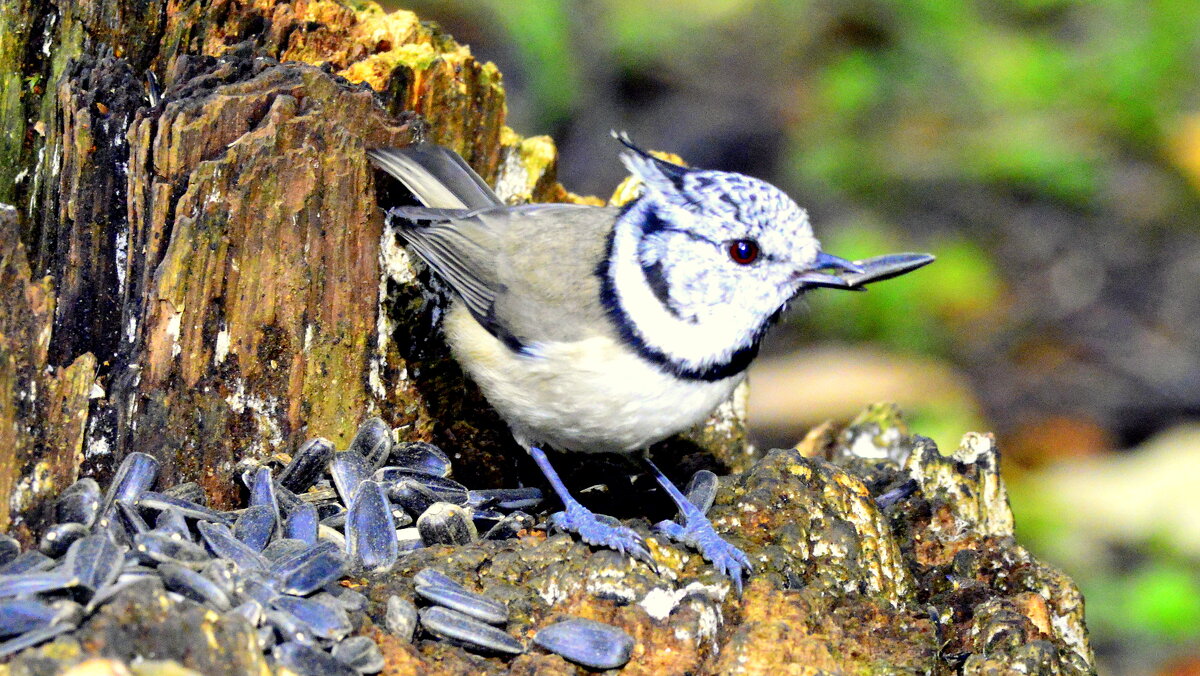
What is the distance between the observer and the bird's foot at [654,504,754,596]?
2.81 m

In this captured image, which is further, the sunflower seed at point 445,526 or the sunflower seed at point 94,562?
the sunflower seed at point 445,526

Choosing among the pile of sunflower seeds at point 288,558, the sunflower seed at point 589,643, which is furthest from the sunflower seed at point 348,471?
the sunflower seed at point 589,643

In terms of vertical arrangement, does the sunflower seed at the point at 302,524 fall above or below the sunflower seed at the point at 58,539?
below

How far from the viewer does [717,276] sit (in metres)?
3.18

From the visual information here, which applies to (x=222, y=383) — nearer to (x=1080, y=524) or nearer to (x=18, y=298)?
(x=18, y=298)

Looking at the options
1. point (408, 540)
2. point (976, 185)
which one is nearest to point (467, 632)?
point (408, 540)

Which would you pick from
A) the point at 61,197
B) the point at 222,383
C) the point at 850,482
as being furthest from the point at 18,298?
the point at 850,482

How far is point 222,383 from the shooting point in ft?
10.4

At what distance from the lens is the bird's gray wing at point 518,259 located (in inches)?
131

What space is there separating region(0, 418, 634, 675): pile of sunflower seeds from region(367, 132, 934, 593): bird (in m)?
0.37

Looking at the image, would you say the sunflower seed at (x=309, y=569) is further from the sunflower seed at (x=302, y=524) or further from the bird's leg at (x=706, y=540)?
the bird's leg at (x=706, y=540)

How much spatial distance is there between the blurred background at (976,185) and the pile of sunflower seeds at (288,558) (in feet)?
10.7

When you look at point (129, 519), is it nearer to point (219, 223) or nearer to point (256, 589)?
point (256, 589)

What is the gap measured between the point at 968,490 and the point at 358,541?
70.8 inches
